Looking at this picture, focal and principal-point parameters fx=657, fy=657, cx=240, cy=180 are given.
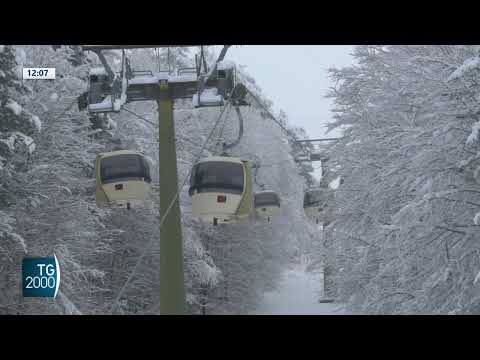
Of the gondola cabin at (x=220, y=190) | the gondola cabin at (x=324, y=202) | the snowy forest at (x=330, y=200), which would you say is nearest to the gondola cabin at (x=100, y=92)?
the snowy forest at (x=330, y=200)

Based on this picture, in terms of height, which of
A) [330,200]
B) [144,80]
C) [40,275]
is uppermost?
[144,80]

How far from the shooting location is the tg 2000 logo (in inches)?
252

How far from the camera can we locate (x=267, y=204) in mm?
21141

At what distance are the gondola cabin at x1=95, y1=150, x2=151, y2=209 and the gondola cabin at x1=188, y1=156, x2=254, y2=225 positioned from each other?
136 centimetres

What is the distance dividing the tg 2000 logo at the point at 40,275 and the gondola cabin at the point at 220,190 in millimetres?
4552

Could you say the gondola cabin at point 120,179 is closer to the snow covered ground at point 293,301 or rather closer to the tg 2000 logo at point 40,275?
the tg 2000 logo at point 40,275

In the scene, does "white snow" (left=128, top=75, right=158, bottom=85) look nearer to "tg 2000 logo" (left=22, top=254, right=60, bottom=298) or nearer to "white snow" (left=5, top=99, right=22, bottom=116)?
"white snow" (left=5, top=99, right=22, bottom=116)

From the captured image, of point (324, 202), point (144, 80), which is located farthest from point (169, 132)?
point (324, 202)

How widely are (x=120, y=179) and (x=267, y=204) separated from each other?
379 inches

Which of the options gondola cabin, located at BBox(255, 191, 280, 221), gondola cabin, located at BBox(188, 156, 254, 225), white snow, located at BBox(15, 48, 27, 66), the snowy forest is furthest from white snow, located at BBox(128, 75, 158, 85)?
gondola cabin, located at BBox(255, 191, 280, 221)

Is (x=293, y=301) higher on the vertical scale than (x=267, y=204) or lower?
lower

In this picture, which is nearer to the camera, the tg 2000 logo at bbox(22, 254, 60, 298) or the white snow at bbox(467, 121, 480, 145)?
the white snow at bbox(467, 121, 480, 145)

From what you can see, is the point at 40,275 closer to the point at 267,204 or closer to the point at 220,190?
the point at 220,190
